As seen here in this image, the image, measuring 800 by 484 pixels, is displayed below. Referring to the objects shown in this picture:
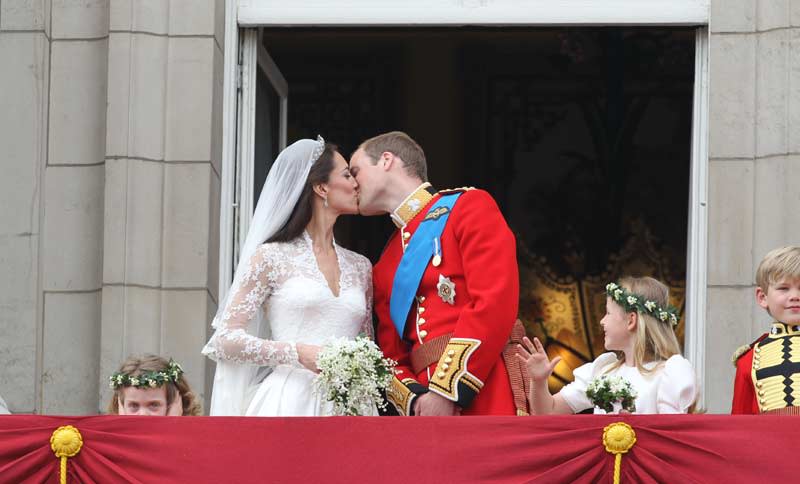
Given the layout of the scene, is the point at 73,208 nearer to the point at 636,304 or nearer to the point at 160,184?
the point at 160,184

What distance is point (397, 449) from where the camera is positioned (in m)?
6.28

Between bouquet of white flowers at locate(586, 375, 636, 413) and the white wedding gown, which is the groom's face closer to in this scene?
the white wedding gown

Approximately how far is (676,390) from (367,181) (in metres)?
1.54

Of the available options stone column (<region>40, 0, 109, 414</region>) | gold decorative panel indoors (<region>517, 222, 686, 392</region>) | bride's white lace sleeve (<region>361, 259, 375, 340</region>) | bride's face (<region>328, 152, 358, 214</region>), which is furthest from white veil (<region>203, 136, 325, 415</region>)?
gold decorative panel indoors (<region>517, 222, 686, 392</region>)

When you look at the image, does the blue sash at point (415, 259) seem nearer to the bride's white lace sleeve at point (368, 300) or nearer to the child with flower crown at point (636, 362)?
the bride's white lace sleeve at point (368, 300)

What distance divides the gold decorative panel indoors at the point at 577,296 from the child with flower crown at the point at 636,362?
660 cm

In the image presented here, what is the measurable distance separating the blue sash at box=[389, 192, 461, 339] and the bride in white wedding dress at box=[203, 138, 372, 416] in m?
0.16

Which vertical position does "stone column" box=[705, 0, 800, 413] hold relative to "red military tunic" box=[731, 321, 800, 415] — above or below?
above

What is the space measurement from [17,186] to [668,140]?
657 centimetres

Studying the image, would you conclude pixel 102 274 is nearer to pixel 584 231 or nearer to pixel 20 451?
pixel 20 451

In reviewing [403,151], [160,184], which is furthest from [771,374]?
[160,184]

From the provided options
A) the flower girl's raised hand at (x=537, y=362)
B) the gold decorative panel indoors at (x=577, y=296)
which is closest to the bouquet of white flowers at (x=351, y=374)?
the flower girl's raised hand at (x=537, y=362)

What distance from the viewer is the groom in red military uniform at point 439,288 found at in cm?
701

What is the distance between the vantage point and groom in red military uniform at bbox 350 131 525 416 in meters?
7.01
